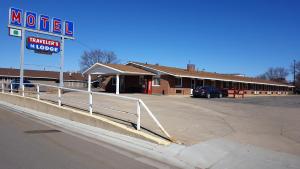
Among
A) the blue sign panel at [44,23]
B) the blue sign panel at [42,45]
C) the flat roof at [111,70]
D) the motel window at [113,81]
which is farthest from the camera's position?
the motel window at [113,81]

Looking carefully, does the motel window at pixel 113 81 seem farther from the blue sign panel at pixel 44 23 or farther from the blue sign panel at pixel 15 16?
the blue sign panel at pixel 15 16

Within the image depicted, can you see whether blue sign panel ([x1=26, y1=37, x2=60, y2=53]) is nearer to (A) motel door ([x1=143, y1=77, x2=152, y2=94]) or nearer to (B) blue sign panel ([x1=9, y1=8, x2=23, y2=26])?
(B) blue sign panel ([x1=9, y1=8, x2=23, y2=26])

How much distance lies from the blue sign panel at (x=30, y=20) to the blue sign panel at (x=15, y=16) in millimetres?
495

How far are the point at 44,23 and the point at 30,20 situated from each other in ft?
4.46

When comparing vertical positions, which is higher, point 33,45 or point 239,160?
point 33,45

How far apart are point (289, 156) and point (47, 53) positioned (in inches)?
999

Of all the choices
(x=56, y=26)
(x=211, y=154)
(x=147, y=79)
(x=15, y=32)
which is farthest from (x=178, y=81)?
(x=211, y=154)

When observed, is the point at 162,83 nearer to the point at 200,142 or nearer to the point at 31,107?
the point at 31,107

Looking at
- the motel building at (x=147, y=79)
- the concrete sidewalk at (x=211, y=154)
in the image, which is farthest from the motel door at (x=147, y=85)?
the concrete sidewalk at (x=211, y=154)

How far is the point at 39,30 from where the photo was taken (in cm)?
2870

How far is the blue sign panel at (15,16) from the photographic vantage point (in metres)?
26.8

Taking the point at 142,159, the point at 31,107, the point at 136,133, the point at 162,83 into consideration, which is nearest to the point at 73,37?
the point at 162,83

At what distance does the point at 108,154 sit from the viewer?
25.7 ft

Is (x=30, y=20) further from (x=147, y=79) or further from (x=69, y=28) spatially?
(x=147, y=79)
